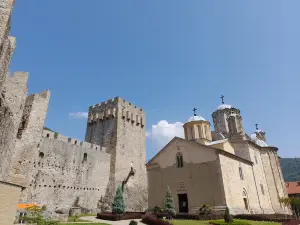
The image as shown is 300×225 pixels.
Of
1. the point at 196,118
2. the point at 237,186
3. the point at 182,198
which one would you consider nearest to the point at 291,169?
the point at 196,118

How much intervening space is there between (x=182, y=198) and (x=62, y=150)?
45.1ft

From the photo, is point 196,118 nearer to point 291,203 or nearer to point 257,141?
point 257,141

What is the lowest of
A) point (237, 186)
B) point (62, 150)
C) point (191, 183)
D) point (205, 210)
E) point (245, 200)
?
point (205, 210)

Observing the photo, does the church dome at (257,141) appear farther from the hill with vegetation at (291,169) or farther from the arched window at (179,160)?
the hill with vegetation at (291,169)

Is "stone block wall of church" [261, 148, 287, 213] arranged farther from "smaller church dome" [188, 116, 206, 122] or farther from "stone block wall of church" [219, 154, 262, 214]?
"smaller church dome" [188, 116, 206, 122]

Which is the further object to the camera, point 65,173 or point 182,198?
point 65,173

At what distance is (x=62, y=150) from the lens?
25.2m

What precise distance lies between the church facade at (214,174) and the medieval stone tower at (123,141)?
23.8ft

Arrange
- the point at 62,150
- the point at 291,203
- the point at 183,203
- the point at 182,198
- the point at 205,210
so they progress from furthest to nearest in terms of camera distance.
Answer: the point at 291,203, the point at 62,150, the point at 182,198, the point at 183,203, the point at 205,210

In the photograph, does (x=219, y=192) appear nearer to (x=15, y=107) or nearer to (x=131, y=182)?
(x=131, y=182)

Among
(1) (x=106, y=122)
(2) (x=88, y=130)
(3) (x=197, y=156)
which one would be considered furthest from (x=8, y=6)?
(2) (x=88, y=130)

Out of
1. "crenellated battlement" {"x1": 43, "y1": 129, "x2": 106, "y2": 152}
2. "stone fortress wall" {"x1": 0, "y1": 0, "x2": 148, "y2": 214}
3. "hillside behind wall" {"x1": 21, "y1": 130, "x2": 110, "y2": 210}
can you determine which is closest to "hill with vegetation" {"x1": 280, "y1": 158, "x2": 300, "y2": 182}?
"stone fortress wall" {"x1": 0, "y1": 0, "x2": 148, "y2": 214}

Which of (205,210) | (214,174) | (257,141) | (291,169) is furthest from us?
(291,169)

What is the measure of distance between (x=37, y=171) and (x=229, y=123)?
81.9ft
